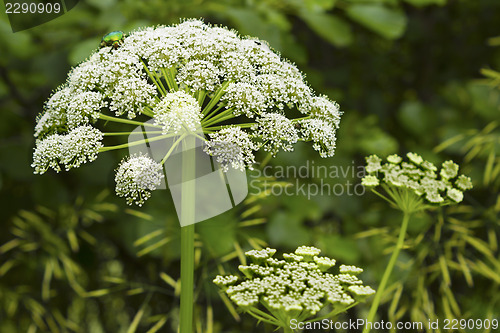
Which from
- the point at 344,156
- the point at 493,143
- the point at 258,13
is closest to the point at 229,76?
the point at 258,13

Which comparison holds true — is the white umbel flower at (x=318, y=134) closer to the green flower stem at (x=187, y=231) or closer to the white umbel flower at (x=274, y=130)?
the white umbel flower at (x=274, y=130)

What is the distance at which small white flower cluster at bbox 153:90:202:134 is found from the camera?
0.52 metres

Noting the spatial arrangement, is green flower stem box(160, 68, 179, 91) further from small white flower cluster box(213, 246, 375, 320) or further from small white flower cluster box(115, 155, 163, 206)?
small white flower cluster box(213, 246, 375, 320)

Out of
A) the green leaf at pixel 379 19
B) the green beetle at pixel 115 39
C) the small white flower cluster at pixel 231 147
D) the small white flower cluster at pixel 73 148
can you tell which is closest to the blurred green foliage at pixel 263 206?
the green leaf at pixel 379 19

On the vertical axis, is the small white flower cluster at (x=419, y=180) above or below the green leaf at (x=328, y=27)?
below

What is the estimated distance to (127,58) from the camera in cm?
58

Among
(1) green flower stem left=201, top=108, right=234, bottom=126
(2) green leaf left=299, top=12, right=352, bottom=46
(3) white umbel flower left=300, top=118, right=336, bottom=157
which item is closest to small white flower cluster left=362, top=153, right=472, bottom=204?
(3) white umbel flower left=300, top=118, right=336, bottom=157

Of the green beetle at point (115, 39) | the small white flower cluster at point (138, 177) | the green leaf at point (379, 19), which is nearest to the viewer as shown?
the small white flower cluster at point (138, 177)

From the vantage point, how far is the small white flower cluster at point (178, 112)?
1.72ft

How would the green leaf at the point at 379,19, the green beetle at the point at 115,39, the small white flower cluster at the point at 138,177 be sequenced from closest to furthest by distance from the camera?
the small white flower cluster at the point at 138,177, the green beetle at the point at 115,39, the green leaf at the point at 379,19

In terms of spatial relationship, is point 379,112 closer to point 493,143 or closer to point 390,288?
point 493,143

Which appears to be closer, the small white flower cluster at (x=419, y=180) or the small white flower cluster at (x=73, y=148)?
the small white flower cluster at (x=73, y=148)

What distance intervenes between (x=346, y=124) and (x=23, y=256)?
3.12 ft

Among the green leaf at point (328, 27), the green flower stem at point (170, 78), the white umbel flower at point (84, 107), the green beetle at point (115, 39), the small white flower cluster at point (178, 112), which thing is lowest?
the small white flower cluster at point (178, 112)
